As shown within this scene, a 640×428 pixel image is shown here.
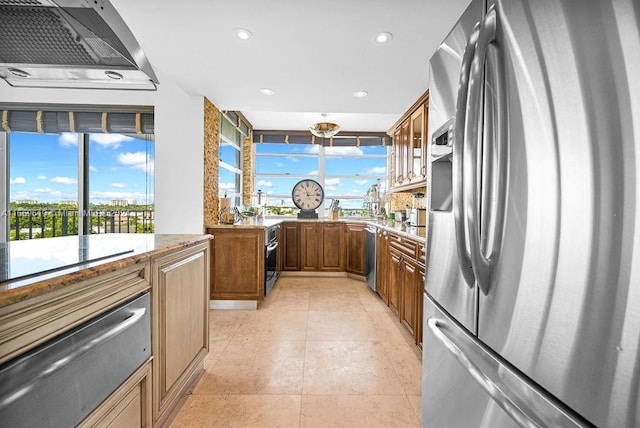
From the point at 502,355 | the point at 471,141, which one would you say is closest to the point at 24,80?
the point at 471,141

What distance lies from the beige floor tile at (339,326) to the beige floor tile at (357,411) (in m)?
0.79

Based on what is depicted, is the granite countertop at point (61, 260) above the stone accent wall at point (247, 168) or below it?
below

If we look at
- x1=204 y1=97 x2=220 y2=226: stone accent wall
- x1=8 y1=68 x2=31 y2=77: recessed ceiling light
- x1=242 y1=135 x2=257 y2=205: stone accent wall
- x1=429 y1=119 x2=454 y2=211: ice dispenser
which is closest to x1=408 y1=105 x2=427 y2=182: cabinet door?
x1=429 y1=119 x2=454 y2=211: ice dispenser

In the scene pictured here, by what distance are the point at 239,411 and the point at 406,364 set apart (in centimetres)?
120

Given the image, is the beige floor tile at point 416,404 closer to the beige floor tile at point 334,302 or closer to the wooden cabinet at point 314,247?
the beige floor tile at point 334,302

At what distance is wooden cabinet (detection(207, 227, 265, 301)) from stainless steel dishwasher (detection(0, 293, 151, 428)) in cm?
202

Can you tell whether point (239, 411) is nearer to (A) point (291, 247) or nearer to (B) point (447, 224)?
(B) point (447, 224)

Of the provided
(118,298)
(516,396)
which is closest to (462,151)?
(516,396)

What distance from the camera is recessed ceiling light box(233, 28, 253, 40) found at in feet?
6.39

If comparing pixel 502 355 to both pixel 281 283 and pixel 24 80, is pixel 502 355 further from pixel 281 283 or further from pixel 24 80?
pixel 281 283

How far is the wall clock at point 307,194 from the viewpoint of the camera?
5.28 meters

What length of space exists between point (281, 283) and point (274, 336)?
1.78 m

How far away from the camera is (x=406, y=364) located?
7.01ft

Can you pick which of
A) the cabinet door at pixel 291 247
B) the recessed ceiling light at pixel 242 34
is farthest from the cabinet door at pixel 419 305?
the cabinet door at pixel 291 247
